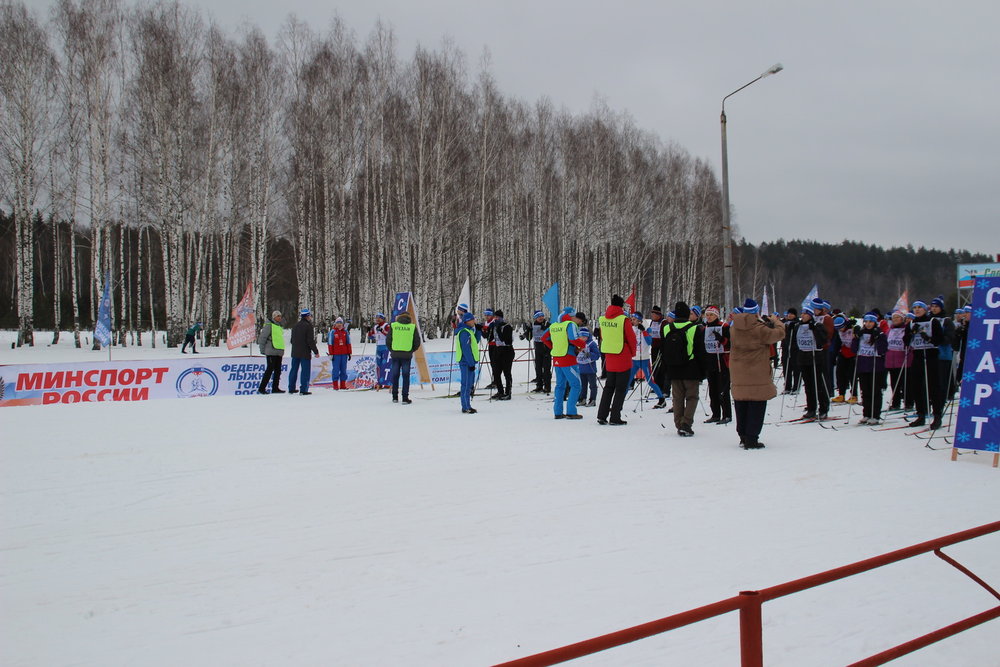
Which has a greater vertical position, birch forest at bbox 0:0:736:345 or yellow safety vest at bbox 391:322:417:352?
birch forest at bbox 0:0:736:345

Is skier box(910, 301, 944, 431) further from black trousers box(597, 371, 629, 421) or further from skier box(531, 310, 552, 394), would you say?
skier box(531, 310, 552, 394)

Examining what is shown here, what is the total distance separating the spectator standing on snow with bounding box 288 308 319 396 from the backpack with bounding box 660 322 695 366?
8.48 m

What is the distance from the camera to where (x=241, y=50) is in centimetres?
2928

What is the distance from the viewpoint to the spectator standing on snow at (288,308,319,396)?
50.0 feet

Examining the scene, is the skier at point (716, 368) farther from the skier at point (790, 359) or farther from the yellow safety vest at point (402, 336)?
the yellow safety vest at point (402, 336)

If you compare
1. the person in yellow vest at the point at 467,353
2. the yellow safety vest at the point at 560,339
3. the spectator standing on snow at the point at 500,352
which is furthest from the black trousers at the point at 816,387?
the spectator standing on snow at the point at 500,352

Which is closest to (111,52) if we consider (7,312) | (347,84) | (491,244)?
(347,84)

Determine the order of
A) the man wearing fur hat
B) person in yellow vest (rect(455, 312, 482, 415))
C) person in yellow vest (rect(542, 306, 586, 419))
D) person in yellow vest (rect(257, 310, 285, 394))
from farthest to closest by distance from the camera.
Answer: person in yellow vest (rect(257, 310, 285, 394))
person in yellow vest (rect(455, 312, 482, 415))
person in yellow vest (rect(542, 306, 586, 419))
the man wearing fur hat

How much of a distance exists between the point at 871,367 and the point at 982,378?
3456 mm

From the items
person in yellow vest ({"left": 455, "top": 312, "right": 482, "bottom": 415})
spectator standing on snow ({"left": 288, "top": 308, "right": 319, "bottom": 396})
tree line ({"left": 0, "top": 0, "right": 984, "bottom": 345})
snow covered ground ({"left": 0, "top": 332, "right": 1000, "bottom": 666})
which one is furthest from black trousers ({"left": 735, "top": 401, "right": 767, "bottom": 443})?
tree line ({"left": 0, "top": 0, "right": 984, "bottom": 345})

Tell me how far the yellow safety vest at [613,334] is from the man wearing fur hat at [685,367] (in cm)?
75

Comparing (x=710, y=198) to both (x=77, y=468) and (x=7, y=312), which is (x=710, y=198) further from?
(x=7, y=312)

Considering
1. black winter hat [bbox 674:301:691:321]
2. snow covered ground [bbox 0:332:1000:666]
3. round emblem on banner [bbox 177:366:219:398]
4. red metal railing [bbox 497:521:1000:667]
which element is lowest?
snow covered ground [bbox 0:332:1000:666]

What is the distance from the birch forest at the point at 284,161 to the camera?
2638 centimetres
